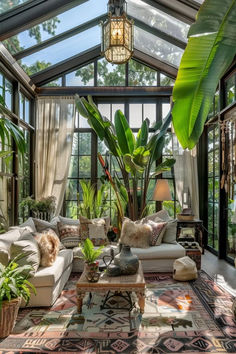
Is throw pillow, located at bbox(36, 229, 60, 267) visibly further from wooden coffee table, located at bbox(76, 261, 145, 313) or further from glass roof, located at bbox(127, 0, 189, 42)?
glass roof, located at bbox(127, 0, 189, 42)

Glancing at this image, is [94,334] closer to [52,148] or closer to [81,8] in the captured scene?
[52,148]

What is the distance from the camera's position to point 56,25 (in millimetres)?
5188

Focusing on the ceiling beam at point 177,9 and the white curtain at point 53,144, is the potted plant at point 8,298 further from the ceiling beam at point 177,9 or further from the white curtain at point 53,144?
the ceiling beam at point 177,9

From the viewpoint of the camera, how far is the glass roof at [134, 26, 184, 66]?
19.1 feet

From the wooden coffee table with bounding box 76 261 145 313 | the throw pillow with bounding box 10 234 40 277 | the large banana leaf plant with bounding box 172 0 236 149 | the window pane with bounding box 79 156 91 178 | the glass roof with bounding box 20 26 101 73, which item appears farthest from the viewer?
the window pane with bounding box 79 156 91 178

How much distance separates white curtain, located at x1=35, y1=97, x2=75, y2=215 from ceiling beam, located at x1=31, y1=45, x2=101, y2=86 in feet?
1.39

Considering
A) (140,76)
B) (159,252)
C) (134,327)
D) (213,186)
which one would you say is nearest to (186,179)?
(213,186)

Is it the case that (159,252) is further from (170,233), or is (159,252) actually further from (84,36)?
(84,36)

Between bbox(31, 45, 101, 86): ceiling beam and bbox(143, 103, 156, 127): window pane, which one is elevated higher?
bbox(31, 45, 101, 86): ceiling beam

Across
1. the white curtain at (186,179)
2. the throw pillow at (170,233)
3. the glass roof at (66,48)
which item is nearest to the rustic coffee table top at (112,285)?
the throw pillow at (170,233)

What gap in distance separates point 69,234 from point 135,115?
312cm

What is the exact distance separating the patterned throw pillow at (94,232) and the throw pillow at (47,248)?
1048 millimetres

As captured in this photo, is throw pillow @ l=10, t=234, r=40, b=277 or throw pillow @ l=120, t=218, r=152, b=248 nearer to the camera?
throw pillow @ l=10, t=234, r=40, b=277

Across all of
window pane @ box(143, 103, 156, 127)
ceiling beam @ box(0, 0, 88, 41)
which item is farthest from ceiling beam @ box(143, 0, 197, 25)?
window pane @ box(143, 103, 156, 127)
